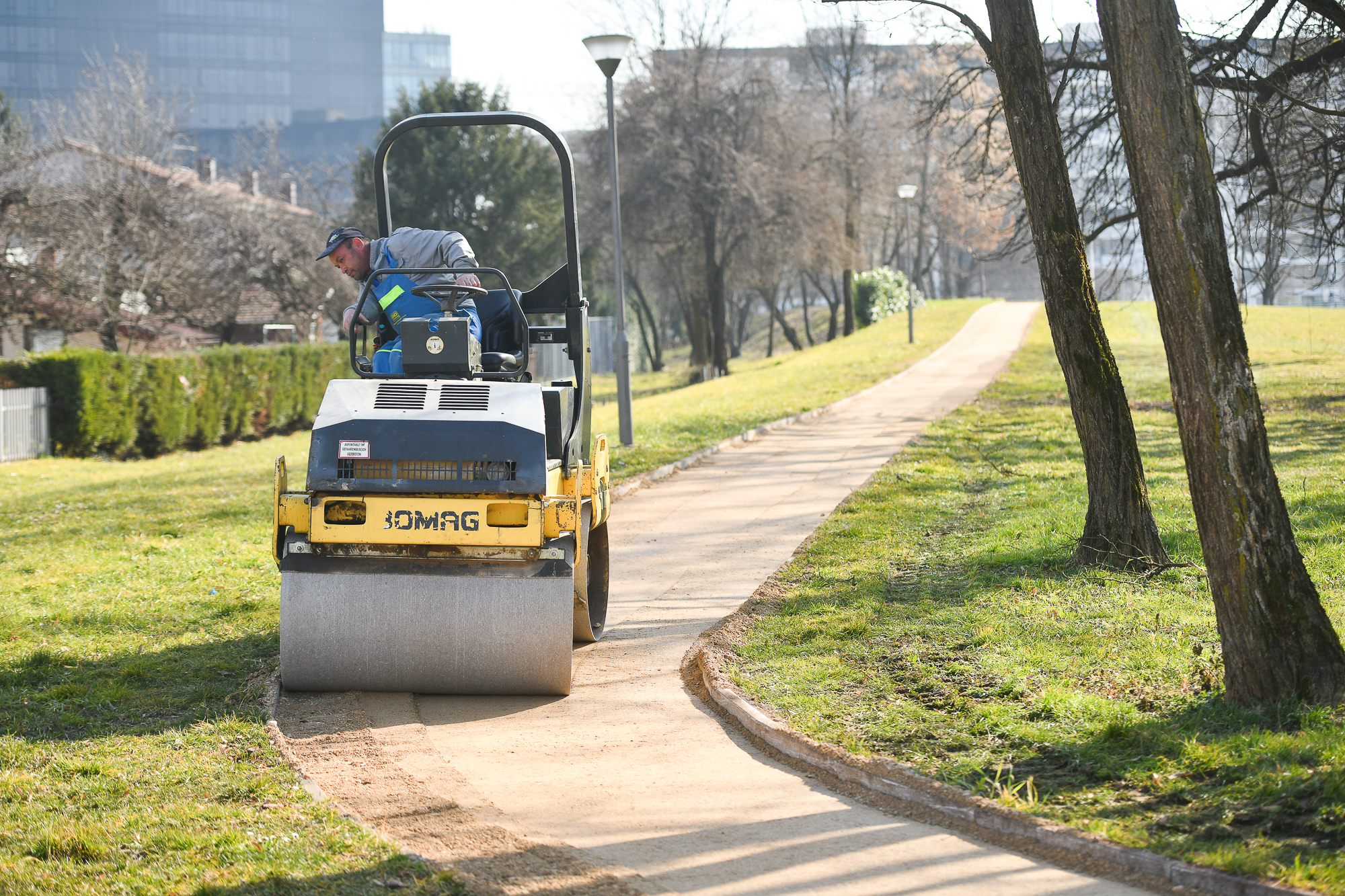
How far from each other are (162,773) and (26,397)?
1981 cm

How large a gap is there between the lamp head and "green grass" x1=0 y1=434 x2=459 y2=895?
26.1ft

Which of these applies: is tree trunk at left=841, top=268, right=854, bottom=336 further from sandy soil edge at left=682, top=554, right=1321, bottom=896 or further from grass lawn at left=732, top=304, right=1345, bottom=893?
sandy soil edge at left=682, top=554, right=1321, bottom=896

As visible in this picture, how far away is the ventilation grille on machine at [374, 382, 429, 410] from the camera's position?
6.09m

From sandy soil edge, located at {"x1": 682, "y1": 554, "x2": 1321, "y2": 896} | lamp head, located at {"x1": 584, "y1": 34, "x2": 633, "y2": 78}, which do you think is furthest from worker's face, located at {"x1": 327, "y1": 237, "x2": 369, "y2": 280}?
lamp head, located at {"x1": 584, "y1": 34, "x2": 633, "y2": 78}

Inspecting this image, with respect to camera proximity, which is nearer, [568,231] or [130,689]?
[130,689]

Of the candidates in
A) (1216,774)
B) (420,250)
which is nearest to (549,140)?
(420,250)

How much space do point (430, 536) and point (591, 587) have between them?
2195 mm

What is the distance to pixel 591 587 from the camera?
8016mm

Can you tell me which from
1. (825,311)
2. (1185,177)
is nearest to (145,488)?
(1185,177)

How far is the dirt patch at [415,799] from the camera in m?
4.23

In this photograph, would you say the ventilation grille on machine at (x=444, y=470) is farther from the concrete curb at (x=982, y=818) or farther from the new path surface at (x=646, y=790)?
the concrete curb at (x=982, y=818)

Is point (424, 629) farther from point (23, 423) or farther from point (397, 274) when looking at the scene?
point (23, 423)

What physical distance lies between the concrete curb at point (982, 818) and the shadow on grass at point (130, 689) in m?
2.66

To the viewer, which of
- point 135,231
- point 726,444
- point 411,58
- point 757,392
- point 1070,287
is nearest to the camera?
point 1070,287
